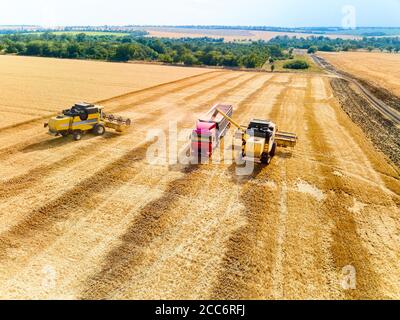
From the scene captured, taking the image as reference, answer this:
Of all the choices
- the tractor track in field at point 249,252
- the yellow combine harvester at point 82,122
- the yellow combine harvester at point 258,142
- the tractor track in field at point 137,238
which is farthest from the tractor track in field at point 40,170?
the tractor track in field at point 249,252

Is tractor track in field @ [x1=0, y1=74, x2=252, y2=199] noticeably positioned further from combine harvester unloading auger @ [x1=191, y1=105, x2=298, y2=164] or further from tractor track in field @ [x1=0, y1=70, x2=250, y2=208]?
combine harvester unloading auger @ [x1=191, y1=105, x2=298, y2=164]

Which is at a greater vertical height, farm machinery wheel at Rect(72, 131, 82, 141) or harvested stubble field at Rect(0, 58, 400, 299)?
farm machinery wheel at Rect(72, 131, 82, 141)

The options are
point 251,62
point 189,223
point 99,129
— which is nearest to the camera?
point 189,223

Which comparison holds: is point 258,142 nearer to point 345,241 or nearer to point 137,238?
point 345,241

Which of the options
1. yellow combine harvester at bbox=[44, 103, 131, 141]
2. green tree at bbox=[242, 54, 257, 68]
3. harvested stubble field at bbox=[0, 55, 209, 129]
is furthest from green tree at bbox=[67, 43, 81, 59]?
yellow combine harvester at bbox=[44, 103, 131, 141]

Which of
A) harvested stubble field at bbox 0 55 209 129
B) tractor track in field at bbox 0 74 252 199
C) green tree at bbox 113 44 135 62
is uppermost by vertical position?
green tree at bbox 113 44 135 62

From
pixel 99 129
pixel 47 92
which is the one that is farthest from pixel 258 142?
pixel 47 92

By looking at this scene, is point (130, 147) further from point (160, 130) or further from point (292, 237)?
point (292, 237)
